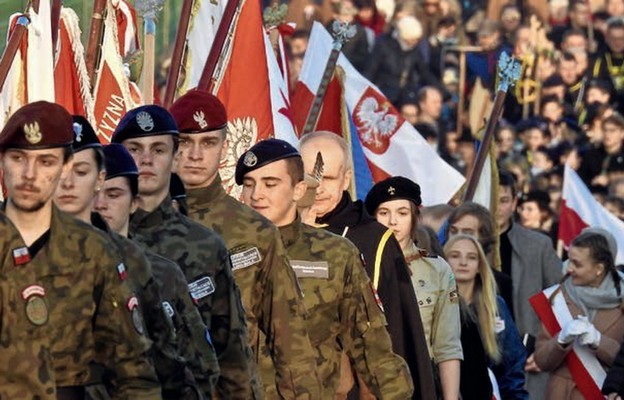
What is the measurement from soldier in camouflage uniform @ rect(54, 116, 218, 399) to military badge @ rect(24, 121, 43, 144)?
0.47m

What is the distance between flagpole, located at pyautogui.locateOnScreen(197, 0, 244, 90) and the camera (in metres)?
15.7

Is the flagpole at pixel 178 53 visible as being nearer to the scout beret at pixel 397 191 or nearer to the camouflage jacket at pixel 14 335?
the scout beret at pixel 397 191

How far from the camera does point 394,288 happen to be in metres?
13.4

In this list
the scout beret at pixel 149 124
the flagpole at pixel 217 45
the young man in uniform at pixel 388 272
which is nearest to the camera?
the scout beret at pixel 149 124

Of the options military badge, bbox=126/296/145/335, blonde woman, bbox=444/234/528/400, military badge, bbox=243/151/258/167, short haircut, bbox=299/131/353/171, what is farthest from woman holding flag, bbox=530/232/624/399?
military badge, bbox=126/296/145/335

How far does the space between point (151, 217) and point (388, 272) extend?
2.79m

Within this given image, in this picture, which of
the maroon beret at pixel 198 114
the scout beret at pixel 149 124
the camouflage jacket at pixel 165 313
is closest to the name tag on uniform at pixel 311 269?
the maroon beret at pixel 198 114

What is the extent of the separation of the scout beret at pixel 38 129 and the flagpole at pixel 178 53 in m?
5.73

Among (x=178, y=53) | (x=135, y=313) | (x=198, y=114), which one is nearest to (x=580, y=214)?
(x=178, y=53)

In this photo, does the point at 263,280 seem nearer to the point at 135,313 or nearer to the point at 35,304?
the point at 135,313

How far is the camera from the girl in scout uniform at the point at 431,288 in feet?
45.9

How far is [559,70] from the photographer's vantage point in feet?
94.7

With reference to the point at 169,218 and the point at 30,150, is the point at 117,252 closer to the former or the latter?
the point at 30,150

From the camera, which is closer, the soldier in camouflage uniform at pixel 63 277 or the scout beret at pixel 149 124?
the soldier in camouflage uniform at pixel 63 277
